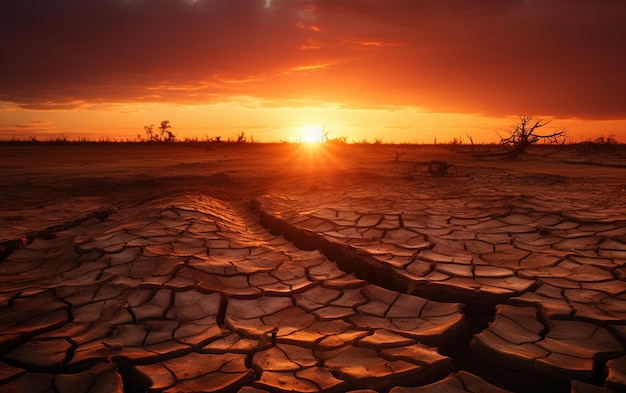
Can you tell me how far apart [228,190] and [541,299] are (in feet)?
13.6

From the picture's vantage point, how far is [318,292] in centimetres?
254

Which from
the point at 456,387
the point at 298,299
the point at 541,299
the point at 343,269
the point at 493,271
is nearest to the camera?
the point at 456,387

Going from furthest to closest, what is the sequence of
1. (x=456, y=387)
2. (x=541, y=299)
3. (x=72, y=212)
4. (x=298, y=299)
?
(x=72, y=212) < (x=298, y=299) < (x=541, y=299) < (x=456, y=387)

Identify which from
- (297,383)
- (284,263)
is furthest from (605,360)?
(284,263)

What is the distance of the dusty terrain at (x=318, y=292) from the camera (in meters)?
1.76

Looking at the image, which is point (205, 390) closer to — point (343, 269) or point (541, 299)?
point (343, 269)

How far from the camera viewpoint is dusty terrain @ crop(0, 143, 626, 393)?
5.78ft

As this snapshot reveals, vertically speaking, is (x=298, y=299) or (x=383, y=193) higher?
(x=383, y=193)

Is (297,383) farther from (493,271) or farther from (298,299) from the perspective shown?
(493,271)

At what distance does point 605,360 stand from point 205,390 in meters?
1.55

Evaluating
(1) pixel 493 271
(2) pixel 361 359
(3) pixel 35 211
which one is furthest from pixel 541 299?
(3) pixel 35 211

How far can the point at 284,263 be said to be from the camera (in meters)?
3.03

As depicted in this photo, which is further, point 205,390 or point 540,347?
point 540,347

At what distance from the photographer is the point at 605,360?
5.75 feet
